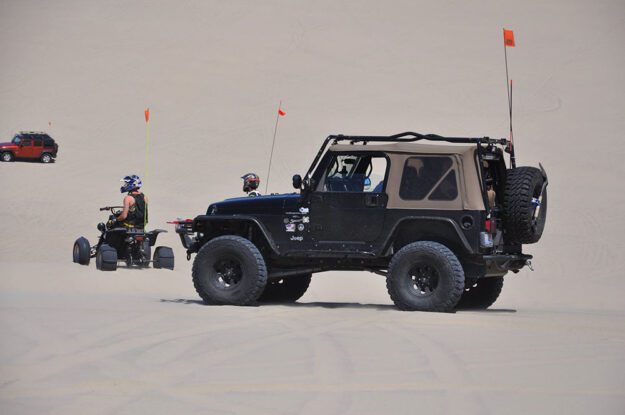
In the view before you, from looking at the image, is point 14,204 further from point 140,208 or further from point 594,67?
point 594,67

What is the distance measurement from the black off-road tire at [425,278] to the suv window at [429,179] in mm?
555

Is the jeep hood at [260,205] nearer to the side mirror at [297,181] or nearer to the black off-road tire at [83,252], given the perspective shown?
the side mirror at [297,181]

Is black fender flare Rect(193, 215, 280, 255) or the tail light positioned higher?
the tail light

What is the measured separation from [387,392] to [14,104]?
35.1m

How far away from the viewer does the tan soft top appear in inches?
515

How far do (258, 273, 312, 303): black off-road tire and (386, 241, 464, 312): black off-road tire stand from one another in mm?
1993

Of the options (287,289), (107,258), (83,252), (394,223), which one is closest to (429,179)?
(394,223)

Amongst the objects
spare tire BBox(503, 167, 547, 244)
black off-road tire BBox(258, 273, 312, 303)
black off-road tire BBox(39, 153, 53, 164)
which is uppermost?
black off-road tire BBox(39, 153, 53, 164)

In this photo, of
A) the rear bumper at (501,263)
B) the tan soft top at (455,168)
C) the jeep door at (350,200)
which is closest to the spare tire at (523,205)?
the rear bumper at (501,263)

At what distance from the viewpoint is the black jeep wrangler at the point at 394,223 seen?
13.0 m

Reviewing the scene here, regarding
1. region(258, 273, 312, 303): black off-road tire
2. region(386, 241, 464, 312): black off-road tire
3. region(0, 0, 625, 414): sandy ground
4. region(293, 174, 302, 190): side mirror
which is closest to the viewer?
region(0, 0, 625, 414): sandy ground

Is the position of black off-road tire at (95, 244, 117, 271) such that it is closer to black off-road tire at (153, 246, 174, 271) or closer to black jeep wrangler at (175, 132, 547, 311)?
black off-road tire at (153, 246, 174, 271)

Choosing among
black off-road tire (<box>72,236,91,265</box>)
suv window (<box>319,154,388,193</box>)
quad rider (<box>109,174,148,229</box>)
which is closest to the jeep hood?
suv window (<box>319,154,388,193</box>)

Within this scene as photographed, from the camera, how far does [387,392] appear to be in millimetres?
7941
